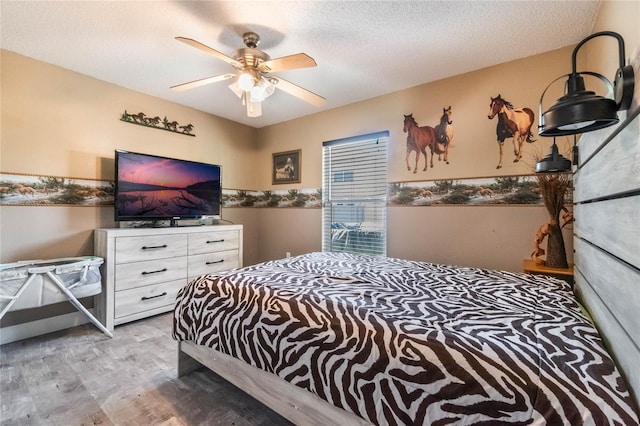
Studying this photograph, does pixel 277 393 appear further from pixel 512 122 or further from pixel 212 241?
pixel 512 122

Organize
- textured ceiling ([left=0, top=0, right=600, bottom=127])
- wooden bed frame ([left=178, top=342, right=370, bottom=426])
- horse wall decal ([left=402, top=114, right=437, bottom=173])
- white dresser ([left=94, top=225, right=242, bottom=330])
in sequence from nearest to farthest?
wooden bed frame ([left=178, top=342, right=370, bottom=426]), textured ceiling ([left=0, top=0, right=600, bottom=127]), white dresser ([left=94, top=225, right=242, bottom=330]), horse wall decal ([left=402, top=114, right=437, bottom=173])

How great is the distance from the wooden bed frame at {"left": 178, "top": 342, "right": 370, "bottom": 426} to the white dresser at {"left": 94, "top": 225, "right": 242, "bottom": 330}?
4.29ft

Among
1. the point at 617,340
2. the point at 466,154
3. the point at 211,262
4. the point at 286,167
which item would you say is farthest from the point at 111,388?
the point at 466,154

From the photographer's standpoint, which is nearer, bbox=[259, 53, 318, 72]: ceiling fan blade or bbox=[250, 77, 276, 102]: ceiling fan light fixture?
bbox=[259, 53, 318, 72]: ceiling fan blade

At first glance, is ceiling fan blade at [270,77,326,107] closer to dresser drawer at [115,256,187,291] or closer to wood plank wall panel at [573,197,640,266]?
wood plank wall panel at [573,197,640,266]

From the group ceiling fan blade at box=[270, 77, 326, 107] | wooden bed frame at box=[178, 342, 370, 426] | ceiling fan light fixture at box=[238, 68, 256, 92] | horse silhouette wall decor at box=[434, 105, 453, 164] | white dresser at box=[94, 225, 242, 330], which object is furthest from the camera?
horse silhouette wall decor at box=[434, 105, 453, 164]

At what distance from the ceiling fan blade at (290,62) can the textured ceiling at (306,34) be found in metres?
0.25

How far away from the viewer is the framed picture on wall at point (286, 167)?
390cm

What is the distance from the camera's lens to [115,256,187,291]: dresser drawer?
2.58m

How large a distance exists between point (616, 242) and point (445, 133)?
199 centimetres

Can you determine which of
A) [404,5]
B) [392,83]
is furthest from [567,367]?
[392,83]

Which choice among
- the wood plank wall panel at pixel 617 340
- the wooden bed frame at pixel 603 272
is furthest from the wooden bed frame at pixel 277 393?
the wood plank wall panel at pixel 617 340

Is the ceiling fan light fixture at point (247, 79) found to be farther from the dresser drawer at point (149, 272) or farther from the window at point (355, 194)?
the dresser drawer at point (149, 272)

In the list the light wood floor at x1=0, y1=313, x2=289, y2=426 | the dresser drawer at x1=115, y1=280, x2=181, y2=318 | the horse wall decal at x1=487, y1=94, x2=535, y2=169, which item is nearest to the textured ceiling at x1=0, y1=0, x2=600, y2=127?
the horse wall decal at x1=487, y1=94, x2=535, y2=169
